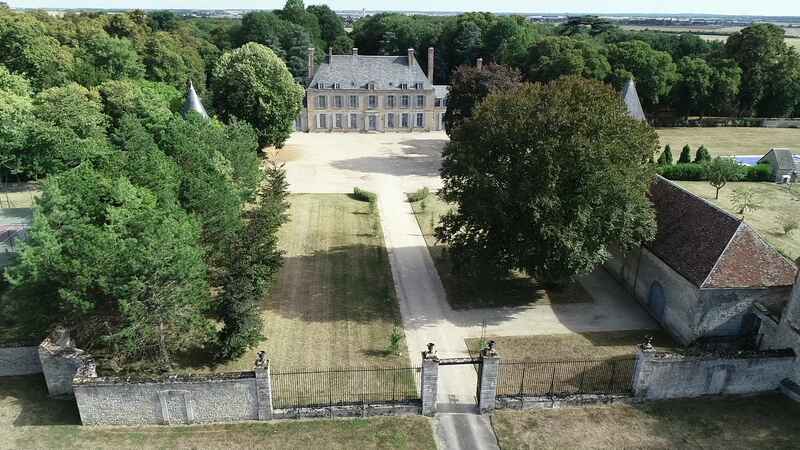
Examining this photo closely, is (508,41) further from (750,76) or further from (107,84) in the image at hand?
(107,84)

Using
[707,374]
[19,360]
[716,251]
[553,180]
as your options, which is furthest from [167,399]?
[716,251]

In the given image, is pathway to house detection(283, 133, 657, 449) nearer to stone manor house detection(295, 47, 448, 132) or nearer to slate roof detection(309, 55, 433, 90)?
stone manor house detection(295, 47, 448, 132)

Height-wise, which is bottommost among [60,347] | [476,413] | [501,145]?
[476,413]

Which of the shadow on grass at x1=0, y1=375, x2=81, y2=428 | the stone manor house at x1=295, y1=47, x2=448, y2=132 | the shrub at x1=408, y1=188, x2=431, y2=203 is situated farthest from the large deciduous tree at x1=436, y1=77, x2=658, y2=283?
the stone manor house at x1=295, y1=47, x2=448, y2=132

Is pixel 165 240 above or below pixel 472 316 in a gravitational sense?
above

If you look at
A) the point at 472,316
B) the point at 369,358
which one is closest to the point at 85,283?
the point at 369,358

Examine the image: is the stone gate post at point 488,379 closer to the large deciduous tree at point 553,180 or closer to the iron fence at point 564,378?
the iron fence at point 564,378
